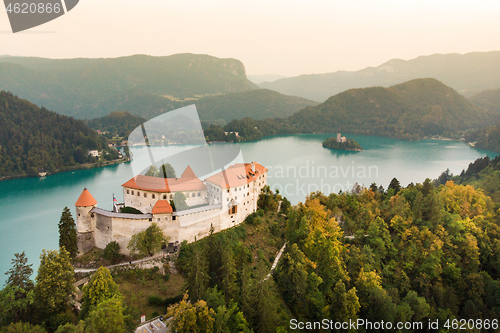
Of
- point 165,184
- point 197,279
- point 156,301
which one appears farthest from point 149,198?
point 197,279

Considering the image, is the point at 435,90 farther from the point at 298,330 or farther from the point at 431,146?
the point at 298,330

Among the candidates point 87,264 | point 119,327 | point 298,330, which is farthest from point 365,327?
point 87,264

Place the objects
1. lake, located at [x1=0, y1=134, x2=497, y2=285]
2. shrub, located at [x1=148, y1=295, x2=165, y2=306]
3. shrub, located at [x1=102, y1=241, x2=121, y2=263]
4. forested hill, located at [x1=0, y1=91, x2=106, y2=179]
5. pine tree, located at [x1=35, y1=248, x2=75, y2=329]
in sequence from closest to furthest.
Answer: pine tree, located at [x1=35, y1=248, x2=75, y2=329] < shrub, located at [x1=148, y1=295, x2=165, y2=306] < shrub, located at [x1=102, y1=241, x2=121, y2=263] < lake, located at [x1=0, y1=134, x2=497, y2=285] < forested hill, located at [x1=0, y1=91, x2=106, y2=179]

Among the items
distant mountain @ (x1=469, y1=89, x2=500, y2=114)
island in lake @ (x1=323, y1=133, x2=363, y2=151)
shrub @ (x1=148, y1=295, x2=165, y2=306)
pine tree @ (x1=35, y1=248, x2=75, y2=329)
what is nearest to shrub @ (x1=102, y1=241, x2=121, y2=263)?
pine tree @ (x1=35, y1=248, x2=75, y2=329)

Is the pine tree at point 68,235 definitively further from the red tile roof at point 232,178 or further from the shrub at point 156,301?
the red tile roof at point 232,178

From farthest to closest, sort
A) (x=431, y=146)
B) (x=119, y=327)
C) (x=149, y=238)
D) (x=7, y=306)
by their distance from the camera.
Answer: (x=431, y=146)
(x=149, y=238)
(x=7, y=306)
(x=119, y=327)

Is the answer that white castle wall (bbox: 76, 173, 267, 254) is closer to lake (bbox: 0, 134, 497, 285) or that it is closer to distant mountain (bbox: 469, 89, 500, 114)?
lake (bbox: 0, 134, 497, 285)
